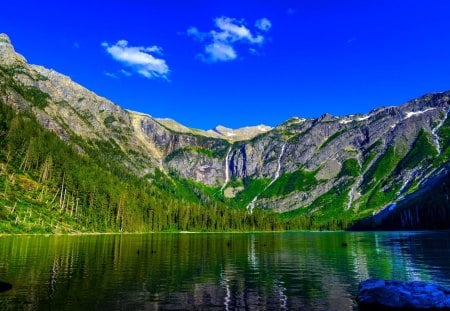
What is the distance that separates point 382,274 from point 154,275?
3145 centimetres

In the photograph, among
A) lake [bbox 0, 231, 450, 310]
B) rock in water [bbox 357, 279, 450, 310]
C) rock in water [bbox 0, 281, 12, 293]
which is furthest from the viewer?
rock in water [bbox 0, 281, 12, 293]

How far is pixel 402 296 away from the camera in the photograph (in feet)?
105

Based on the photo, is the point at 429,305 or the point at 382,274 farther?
the point at 382,274

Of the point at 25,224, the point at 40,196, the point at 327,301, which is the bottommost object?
the point at 327,301

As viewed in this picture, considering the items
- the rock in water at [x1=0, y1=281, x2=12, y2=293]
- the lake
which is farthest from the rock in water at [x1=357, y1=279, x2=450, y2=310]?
the rock in water at [x1=0, y1=281, x2=12, y2=293]

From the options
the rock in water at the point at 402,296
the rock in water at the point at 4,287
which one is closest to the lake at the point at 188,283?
the rock in water at the point at 4,287

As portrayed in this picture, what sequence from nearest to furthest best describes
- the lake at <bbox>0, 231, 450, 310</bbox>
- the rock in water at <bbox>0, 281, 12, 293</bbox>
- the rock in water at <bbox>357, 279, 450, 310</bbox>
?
1. the rock in water at <bbox>357, 279, 450, 310</bbox>
2. the lake at <bbox>0, 231, 450, 310</bbox>
3. the rock in water at <bbox>0, 281, 12, 293</bbox>

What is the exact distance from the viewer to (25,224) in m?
152

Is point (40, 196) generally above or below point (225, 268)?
above

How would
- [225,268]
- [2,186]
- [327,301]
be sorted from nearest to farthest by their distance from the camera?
1. [327,301]
2. [225,268]
3. [2,186]

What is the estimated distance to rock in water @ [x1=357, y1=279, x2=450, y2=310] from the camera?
31.1 metres

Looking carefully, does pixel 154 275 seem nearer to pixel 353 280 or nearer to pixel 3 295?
pixel 3 295

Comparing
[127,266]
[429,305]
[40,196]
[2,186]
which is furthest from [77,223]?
[429,305]

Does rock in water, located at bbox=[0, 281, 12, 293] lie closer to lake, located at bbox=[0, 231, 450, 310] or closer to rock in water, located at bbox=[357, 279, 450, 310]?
lake, located at bbox=[0, 231, 450, 310]
